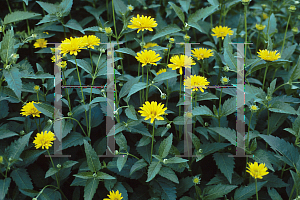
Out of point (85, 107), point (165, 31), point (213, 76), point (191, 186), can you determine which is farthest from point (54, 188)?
point (213, 76)

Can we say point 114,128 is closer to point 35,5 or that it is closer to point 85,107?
point 85,107

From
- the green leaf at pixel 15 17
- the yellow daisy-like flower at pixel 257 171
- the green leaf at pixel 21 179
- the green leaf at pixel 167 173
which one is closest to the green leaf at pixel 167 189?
the green leaf at pixel 167 173

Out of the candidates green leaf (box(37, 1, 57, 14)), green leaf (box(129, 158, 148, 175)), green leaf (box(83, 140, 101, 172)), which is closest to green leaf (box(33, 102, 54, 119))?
green leaf (box(83, 140, 101, 172))

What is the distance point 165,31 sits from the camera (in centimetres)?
155

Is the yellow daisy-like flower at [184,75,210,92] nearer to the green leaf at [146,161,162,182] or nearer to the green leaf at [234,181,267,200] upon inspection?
the green leaf at [146,161,162,182]

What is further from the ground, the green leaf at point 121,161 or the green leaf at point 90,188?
the green leaf at point 121,161

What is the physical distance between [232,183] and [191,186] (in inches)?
8.4

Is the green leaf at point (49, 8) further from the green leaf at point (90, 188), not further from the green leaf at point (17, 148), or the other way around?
the green leaf at point (90, 188)

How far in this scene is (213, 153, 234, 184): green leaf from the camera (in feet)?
4.37

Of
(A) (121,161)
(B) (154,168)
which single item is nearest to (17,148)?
(A) (121,161)

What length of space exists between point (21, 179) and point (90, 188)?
1.20ft

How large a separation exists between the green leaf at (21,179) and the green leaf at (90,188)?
0.96 ft

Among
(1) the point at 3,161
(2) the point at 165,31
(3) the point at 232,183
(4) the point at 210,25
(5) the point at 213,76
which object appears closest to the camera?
(1) the point at 3,161

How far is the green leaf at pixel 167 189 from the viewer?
1319mm
